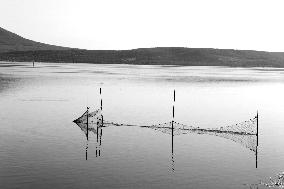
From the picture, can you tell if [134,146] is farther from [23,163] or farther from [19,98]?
[19,98]

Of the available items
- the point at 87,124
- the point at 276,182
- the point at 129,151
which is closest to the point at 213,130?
the point at 87,124

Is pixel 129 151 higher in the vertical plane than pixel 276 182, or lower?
higher

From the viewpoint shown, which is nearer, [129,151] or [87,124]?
[129,151]

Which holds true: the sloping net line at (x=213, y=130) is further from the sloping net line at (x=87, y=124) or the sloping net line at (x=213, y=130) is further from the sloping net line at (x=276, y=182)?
the sloping net line at (x=276, y=182)

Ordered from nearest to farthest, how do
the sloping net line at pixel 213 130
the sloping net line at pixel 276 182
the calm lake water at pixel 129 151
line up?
1. the sloping net line at pixel 276 182
2. the calm lake water at pixel 129 151
3. the sloping net line at pixel 213 130

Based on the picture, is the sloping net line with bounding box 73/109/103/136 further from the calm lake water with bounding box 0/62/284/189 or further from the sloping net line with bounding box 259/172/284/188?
the sloping net line with bounding box 259/172/284/188

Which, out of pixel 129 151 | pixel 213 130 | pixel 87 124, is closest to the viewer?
pixel 129 151

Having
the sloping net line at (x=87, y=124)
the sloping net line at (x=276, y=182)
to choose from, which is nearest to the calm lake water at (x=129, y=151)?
the sloping net line at (x=276, y=182)

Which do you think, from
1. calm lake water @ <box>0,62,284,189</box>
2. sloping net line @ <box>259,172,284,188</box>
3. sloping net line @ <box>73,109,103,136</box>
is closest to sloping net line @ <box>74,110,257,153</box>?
sloping net line @ <box>73,109,103,136</box>

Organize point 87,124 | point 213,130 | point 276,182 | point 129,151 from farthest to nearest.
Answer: point 213,130
point 87,124
point 129,151
point 276,182

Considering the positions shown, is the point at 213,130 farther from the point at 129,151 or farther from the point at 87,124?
the point at 129,151

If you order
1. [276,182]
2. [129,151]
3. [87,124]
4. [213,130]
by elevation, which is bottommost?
[276,182]

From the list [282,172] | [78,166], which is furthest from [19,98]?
[282,172]

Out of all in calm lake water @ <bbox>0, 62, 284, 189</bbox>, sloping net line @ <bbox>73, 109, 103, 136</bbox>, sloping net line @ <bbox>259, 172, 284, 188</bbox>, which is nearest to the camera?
sloping net line @ <bbox>259, 172, 284, 188</bbox>
